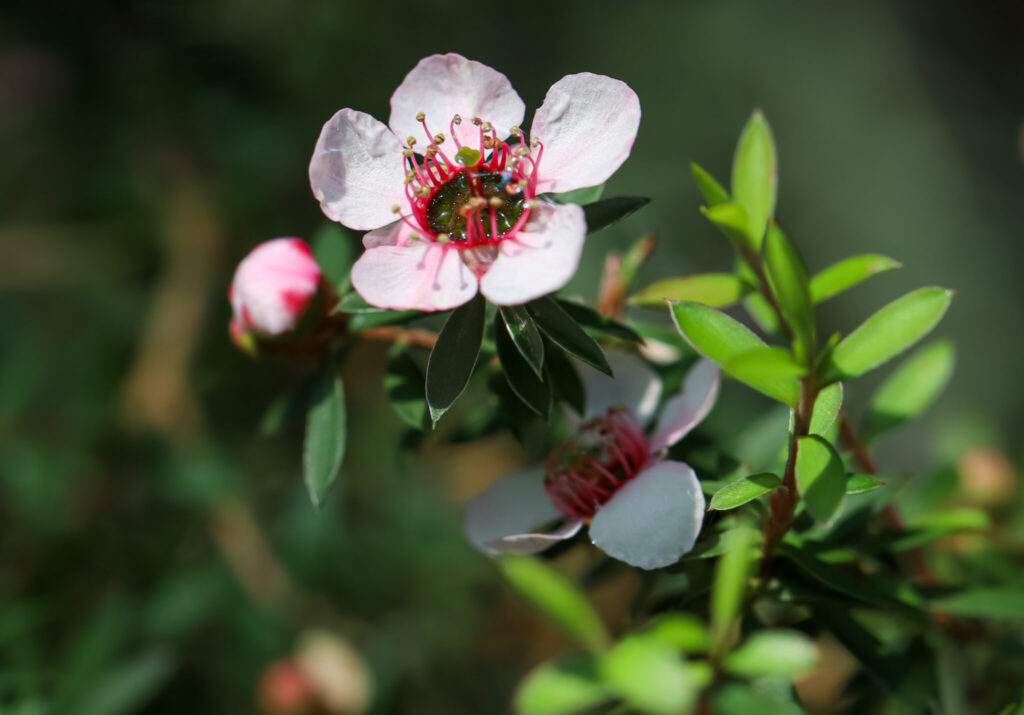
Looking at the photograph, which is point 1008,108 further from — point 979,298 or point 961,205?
point 979,298

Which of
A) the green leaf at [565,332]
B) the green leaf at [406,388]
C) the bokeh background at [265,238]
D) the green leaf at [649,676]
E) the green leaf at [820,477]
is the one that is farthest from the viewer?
the bokeh background at [265,238]

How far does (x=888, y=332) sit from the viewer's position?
2.09 feet

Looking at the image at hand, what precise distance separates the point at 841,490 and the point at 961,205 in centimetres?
236

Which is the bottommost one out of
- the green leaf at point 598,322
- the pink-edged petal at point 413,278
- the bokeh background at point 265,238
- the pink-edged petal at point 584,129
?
the bokeh background at point 265,238

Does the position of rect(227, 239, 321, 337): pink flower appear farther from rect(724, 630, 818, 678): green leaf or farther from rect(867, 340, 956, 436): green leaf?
rect(867, 340, 956, 436): green leaf

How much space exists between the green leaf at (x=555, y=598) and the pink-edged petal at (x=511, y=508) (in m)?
0.27

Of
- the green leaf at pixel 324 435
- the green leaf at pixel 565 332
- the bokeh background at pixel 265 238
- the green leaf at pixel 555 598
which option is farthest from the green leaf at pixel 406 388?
the bokeh background at pixel 265 238

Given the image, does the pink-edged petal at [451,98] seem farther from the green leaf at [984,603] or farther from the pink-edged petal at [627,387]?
the green leaf at [984,603]

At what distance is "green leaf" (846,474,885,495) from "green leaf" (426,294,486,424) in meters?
0.30

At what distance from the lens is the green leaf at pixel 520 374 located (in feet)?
2.37

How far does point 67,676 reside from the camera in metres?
1.12

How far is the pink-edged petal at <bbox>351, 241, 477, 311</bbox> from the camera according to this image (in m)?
0.66

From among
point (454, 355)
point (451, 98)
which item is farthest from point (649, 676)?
point (451, 98)

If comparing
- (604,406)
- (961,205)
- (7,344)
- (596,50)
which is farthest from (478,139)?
(961,205)
